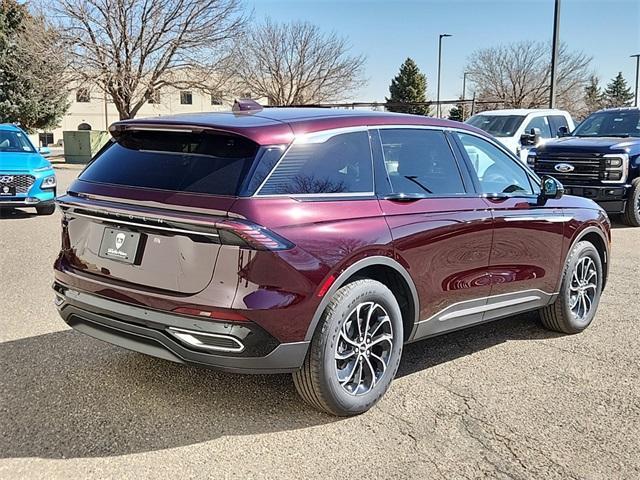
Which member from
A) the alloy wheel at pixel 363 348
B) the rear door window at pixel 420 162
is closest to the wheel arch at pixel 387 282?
the alloy wheel at pixel 363 348

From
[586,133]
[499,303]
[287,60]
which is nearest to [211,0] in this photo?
[287,60]

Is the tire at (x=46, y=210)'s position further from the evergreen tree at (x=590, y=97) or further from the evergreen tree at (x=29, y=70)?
the evergreen tree at (x=590, y=97)

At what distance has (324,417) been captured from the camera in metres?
3.78

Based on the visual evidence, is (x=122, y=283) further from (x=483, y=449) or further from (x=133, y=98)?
(x=133, y=98)

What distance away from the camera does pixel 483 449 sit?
3.43 meters

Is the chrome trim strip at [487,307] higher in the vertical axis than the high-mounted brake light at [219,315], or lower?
lower

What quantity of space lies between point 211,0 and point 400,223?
25323 millimetres

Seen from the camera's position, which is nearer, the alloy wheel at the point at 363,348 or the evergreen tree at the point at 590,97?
the alloy wheel at the point at 363,348

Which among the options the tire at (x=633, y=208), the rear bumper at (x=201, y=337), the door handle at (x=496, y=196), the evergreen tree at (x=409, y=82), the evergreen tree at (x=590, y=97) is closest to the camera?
the rear bumper at (x=201, y=337)

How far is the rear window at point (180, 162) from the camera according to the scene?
3.43 m

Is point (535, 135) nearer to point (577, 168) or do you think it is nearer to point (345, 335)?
point (577, 168)

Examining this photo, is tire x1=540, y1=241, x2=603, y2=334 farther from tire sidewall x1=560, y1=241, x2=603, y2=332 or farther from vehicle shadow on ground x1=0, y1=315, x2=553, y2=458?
vehicle shadow on ground x1=0, y1=315, x2=553, y2=458

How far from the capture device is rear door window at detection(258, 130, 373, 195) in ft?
11.5

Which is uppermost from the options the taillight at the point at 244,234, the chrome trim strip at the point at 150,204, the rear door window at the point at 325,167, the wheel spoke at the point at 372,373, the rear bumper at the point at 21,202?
the rear door window at the point at 325,167
